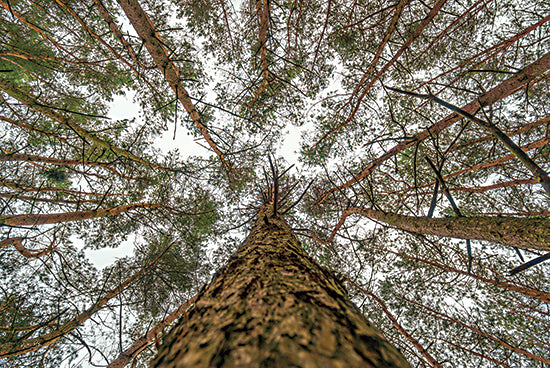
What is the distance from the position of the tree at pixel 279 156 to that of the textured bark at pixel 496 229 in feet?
0.04

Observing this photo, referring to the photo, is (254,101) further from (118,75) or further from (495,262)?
(495,262)

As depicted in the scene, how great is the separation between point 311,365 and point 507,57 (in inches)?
221

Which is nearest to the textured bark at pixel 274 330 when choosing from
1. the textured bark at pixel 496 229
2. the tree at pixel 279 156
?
the tree at pixel 279 156

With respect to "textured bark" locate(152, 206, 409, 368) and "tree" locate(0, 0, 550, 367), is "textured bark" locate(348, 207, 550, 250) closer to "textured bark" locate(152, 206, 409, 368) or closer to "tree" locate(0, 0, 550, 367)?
"tree" locate(0, 0, 550, 367)

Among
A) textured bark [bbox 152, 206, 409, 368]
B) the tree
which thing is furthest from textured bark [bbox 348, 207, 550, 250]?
textured bark [bbox 152, 206, 409, 368]

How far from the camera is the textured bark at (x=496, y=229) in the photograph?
1235 mm

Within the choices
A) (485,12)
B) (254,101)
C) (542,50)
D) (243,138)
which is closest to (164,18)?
(254,101)

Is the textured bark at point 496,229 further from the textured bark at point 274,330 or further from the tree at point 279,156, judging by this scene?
the textured bark at point 274,330

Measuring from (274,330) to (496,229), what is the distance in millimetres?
1815

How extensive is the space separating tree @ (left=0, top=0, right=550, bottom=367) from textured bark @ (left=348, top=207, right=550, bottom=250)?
0.01m

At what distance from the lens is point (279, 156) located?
582 centimetres

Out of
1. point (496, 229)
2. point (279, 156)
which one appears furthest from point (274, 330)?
point (279, 156)

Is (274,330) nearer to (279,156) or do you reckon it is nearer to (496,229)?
(496,229)

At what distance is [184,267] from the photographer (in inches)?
213
